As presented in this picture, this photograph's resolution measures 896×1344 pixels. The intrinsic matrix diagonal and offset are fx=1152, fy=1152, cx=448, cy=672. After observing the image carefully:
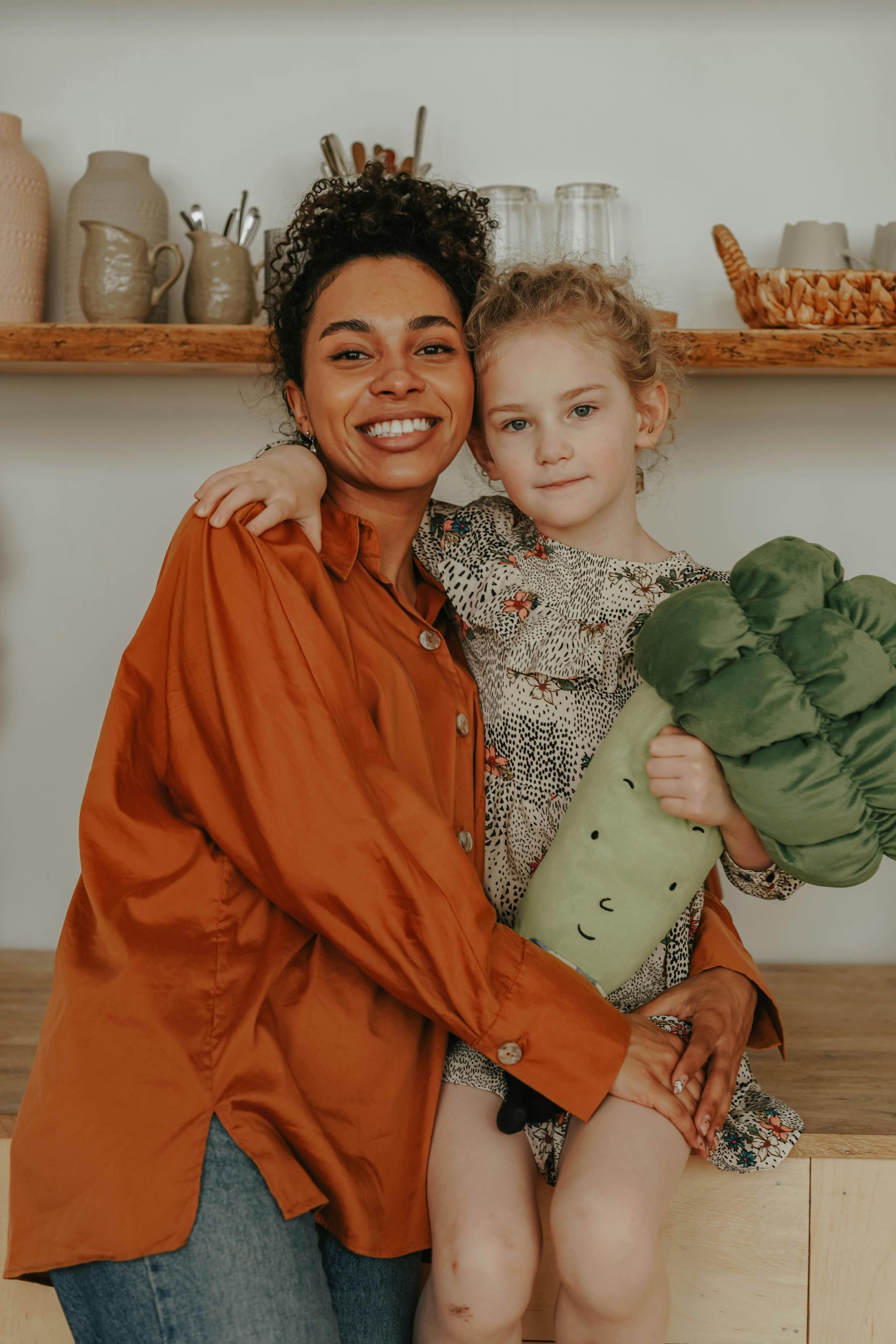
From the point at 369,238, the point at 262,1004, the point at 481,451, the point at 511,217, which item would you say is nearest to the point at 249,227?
the point at 511,217

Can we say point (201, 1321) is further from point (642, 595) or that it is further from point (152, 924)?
point (642, 595)

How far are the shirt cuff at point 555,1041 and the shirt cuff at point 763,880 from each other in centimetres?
25

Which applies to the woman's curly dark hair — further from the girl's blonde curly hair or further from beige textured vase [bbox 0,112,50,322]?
beige textured vase [bbox 0,112,50,322]

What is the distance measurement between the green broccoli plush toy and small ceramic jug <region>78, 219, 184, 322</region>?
970 mm

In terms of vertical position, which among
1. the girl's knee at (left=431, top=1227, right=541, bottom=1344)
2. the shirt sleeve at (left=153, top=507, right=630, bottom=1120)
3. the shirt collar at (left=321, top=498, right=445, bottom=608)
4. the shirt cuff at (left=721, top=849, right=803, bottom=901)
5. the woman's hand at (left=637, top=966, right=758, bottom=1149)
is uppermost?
the shirt collar at (left=321, top=498, right=445, bottom=608)

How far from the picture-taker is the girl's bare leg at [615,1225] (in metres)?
1.03

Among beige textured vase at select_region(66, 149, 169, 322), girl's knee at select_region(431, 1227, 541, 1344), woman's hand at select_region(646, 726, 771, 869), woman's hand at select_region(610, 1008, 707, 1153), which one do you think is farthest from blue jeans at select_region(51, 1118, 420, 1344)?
beige textured vase at select_region(66, 149, 169, 322)

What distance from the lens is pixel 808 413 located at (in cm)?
197

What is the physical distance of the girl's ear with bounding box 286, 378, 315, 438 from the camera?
1447 mm

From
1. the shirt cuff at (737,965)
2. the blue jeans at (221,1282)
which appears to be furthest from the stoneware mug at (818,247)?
the blue jeans at (221,1282)

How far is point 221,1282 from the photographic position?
3.25ft

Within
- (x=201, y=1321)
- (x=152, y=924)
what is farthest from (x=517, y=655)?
(x=201, y=1321)

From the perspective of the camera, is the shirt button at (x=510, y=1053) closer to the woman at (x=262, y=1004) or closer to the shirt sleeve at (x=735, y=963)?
the woman at (x=262, y=1004)

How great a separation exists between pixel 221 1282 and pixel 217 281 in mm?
1321
